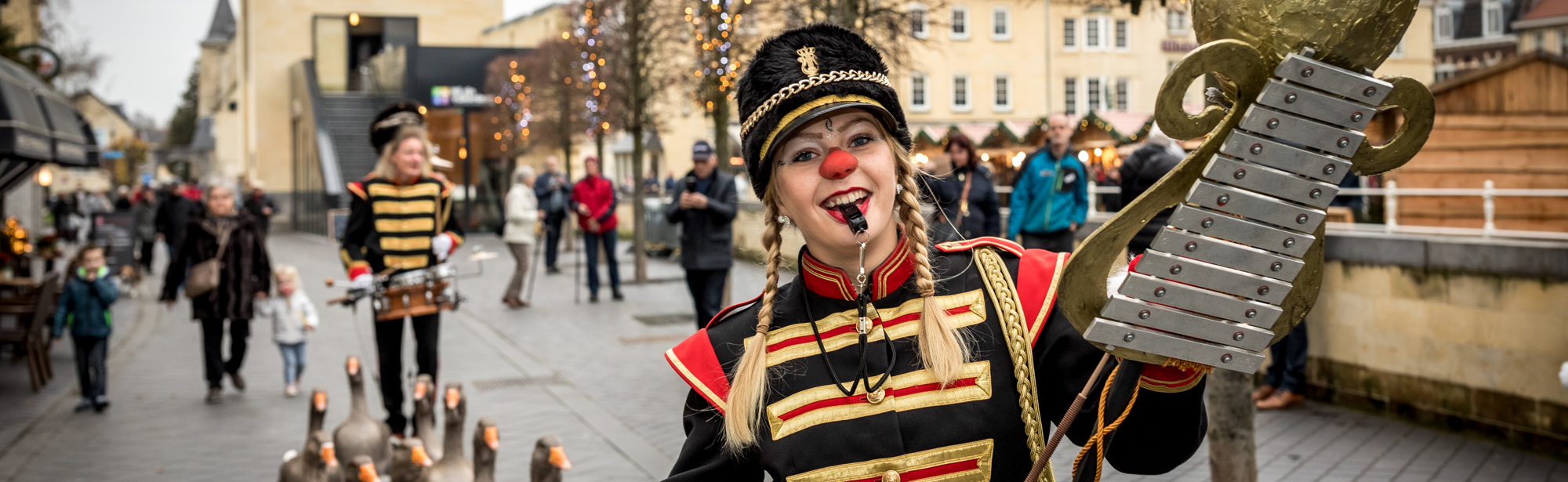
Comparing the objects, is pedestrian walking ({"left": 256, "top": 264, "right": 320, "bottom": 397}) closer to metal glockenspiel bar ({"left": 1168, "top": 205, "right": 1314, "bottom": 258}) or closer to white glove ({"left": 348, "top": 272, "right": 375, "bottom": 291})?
white glove ({"left": 348, "top": 272, "right": 375, "bottom": 291})

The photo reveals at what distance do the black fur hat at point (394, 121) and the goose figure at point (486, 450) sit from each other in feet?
6.63

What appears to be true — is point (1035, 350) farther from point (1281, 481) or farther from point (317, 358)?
point (317, 358)

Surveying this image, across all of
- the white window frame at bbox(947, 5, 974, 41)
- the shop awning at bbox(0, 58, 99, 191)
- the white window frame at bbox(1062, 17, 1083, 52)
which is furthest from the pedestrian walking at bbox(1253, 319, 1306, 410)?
the white window frame at bbox(1062, 17, 1083, 52)

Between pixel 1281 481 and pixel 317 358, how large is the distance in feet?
28.8

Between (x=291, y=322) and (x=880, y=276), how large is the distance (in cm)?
806

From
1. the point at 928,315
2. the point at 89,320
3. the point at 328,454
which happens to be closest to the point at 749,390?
the point at 928,315

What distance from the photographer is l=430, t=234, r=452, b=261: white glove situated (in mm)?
6496

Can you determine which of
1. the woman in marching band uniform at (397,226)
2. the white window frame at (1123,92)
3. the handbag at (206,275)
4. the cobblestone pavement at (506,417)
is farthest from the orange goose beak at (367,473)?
the white window frame at (1123,92)

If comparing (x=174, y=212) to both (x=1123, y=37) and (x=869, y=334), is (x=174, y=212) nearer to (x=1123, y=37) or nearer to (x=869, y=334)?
(x=869, y=334)

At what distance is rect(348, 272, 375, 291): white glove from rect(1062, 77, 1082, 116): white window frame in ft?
140

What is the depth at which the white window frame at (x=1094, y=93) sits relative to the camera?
150ft

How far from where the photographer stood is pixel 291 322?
901 centimetres

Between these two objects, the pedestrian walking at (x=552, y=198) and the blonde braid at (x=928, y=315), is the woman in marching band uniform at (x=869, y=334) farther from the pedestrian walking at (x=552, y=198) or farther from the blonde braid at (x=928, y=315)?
the pedestrian walking at (x=552, y=198)

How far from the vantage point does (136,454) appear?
720 cm
